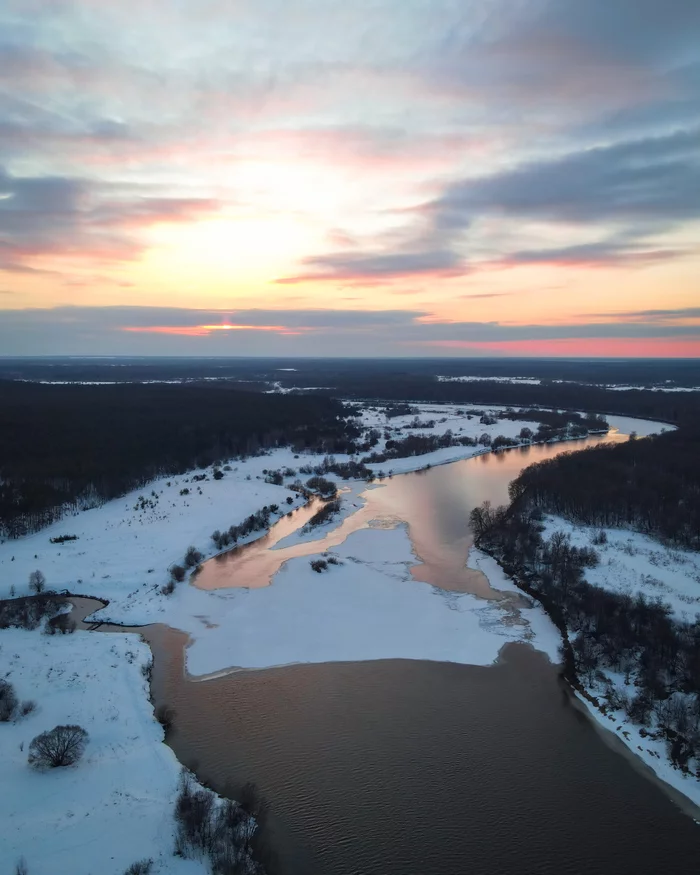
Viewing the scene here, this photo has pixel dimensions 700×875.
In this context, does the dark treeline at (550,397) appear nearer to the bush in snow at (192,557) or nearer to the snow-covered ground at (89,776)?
the bush in snow at (192,557)

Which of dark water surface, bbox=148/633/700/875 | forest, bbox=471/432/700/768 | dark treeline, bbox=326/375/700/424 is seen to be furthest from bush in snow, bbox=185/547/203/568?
dark treeline, bbox=326/375/700/424

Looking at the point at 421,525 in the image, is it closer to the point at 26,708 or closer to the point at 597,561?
the point at 597,561

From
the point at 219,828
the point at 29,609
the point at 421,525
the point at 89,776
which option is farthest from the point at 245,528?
the point at 219,828

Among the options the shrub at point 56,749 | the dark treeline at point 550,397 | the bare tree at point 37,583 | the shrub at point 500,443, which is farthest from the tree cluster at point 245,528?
the dark treeline at point 550,397

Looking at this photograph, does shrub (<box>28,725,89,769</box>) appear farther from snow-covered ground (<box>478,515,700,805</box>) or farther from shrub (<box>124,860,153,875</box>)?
snow-covered ground (<box>478,515,700,805</box>)

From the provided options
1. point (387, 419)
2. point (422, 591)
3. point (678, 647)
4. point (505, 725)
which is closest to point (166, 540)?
point (422, 591)

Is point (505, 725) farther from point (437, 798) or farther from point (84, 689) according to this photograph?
point (84, 689)
